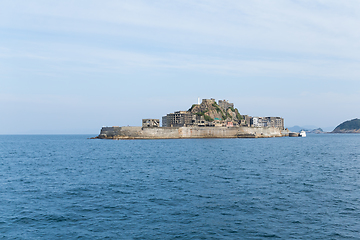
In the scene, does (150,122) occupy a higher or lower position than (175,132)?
higher

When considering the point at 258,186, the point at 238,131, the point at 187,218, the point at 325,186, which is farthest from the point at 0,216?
the point at 238,131

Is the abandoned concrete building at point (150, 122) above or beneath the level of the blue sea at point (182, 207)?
above

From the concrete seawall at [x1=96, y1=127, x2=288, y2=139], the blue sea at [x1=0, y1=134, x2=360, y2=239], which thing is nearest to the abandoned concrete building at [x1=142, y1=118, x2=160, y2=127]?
the concrete seawall at [x1=96, y1=127, x2=288, y2=139]

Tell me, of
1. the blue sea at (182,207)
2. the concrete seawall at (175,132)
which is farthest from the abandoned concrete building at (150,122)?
the blue sea at (182,207)

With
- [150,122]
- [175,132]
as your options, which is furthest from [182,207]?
[150,122]

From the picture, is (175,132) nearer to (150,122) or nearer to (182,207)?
(150,122)

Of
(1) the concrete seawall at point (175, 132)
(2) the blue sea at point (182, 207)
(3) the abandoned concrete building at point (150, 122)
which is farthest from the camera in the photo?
(3) the abandoned concrete building at point (150, 122)

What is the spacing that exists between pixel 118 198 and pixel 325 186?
21394mm

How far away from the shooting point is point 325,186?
30.1 m

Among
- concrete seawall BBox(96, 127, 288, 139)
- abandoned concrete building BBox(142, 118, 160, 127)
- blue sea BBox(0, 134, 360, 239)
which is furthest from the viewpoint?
abandoned concrete building BBox(142, 118, 160, 127)

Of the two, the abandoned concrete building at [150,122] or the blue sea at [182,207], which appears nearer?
the blue sea at [182,207]

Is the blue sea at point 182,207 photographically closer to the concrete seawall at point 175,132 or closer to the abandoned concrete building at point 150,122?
the concrete seawall at point 175,132

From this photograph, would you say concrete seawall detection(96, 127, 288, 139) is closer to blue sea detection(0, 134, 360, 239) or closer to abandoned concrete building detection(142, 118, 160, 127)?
abandoned concrete building detection(142, 118, 160, 127)

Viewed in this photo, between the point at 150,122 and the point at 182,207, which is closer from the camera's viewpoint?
the point at 182,207
